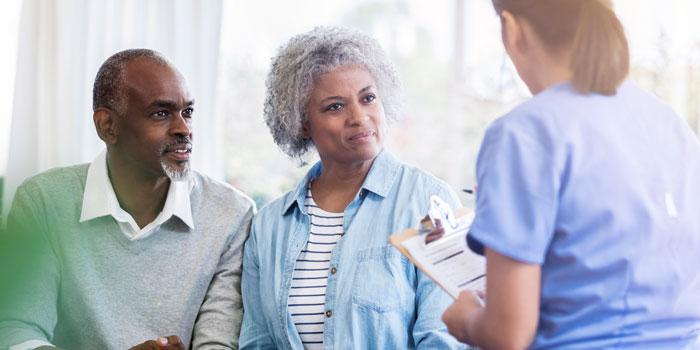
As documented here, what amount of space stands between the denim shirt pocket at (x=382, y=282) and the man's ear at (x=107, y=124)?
2.44ft

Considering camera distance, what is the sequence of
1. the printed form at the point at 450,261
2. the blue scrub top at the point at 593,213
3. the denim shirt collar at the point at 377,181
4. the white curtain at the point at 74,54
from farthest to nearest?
the white curtain at the point at 74,54 → the denim shirt collar at the point at 377,181 → the printed form at the point at 450,261 → the blue scrub top at the point at 593,213

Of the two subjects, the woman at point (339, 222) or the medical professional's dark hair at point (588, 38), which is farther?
the woman at point (339, 222)

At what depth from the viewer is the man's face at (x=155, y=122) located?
1.98m

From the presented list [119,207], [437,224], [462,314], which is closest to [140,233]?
[119,207]

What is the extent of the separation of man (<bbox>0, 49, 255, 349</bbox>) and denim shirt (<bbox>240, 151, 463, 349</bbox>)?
10 cm

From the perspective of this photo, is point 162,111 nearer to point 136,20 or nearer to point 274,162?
point 136,20

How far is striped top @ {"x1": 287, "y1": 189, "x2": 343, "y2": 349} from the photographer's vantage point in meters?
1.79

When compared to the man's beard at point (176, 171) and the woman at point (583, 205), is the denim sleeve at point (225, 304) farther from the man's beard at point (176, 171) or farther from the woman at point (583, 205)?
the woman at point (583, 205)

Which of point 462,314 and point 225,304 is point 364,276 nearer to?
point 225,304

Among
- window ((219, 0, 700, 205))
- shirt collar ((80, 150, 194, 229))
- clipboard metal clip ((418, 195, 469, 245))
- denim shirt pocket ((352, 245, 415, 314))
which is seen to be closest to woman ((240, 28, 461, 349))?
denim shirt pocket ((352, 245, 415, 314))

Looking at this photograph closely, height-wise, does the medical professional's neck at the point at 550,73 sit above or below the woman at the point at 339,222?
above

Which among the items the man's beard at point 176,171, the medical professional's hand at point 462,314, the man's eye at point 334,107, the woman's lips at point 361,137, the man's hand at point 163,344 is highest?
the man's eye at point 334,107

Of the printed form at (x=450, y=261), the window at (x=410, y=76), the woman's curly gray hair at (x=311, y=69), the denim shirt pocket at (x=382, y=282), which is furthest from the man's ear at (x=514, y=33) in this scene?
the window at (x=410, y=76)

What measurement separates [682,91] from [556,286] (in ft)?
7.57
